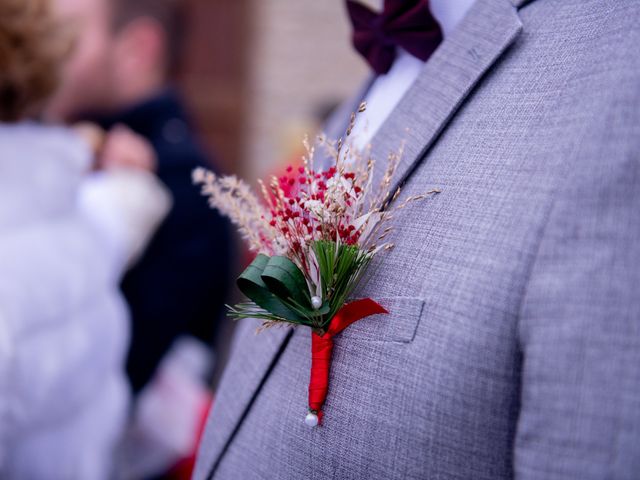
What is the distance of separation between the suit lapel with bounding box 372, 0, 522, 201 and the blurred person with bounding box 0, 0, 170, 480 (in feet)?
3.39

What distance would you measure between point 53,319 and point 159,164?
1132 millimetres

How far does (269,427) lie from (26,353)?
0.89 m

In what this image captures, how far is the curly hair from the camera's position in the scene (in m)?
1.71

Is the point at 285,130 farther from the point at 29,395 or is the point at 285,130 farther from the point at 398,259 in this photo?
the point at 398,259

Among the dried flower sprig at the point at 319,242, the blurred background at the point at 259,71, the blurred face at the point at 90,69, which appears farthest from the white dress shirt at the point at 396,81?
the blurred background at the point at 259,71

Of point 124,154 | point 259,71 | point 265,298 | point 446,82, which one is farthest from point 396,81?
point 259,71

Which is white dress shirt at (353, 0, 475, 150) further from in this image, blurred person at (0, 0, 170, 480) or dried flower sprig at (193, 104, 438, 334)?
blurred person at (0, 0, 170, 480)

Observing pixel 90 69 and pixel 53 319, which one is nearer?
pixel 53 319

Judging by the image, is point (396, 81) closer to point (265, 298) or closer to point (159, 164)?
point (265, 298)

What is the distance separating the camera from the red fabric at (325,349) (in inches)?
35.4

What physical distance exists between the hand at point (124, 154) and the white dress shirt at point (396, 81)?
151cm

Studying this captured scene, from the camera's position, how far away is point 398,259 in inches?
35.7

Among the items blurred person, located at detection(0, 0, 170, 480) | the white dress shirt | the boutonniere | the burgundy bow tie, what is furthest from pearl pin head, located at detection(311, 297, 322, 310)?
blurred person, located at detection(0, 0, 170, 480)

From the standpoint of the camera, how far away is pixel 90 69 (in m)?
2.78
